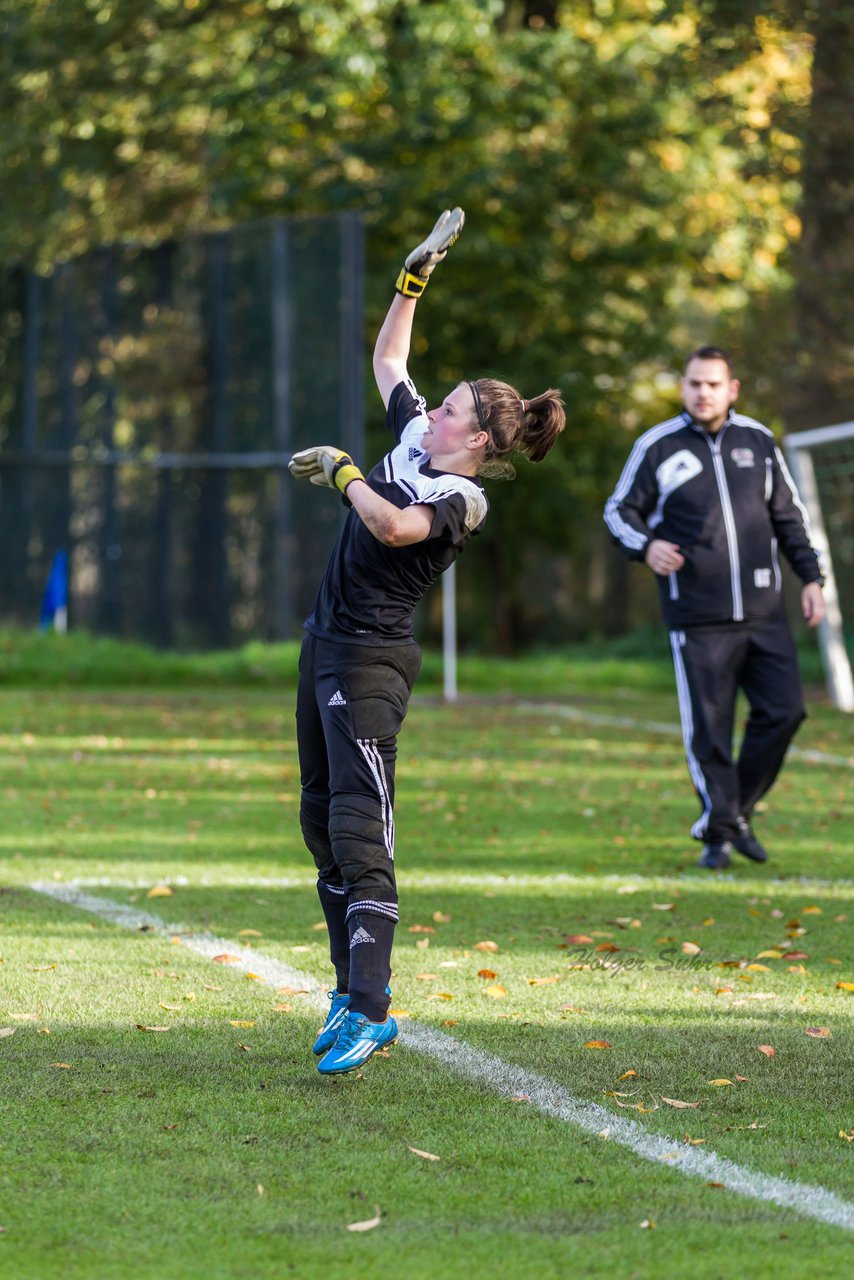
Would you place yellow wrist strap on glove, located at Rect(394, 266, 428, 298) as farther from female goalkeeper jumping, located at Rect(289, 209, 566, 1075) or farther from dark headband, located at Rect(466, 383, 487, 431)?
dark headband, located at Rect(466, 383, 487, 431)

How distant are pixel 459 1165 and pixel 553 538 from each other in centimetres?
2627

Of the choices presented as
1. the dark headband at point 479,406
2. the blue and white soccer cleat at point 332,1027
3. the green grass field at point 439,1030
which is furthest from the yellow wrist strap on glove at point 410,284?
the green grass field at point 439,1030

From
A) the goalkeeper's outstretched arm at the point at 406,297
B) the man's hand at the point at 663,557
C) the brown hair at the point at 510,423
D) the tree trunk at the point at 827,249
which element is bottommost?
the man's hand at the point at 663,557

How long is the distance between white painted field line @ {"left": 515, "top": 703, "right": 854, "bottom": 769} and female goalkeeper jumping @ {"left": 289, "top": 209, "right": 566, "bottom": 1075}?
8429mm

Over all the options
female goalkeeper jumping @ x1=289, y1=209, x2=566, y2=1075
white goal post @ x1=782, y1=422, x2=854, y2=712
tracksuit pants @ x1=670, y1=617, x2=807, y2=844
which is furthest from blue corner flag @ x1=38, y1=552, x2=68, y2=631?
female goalkeeper jumping @ x1=289, y1=209, x2=566, y2=1075

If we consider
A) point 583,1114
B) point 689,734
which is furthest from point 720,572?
point 583,1114

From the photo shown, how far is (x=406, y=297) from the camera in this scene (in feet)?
18.2

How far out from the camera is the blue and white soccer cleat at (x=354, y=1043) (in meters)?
4.77

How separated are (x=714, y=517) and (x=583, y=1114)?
458 cm

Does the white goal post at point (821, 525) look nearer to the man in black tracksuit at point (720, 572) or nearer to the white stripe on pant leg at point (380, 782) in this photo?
the man in black tracksuit at point (720, 572)

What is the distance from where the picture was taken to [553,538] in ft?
98.9

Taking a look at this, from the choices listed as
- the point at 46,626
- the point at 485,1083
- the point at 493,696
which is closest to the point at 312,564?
the point at 493,696

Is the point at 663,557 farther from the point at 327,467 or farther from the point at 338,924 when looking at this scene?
the point at 327,467

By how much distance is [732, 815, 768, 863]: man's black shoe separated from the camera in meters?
8.63
